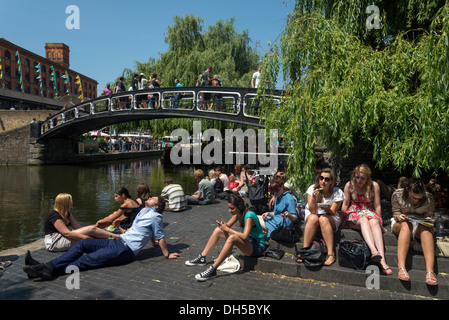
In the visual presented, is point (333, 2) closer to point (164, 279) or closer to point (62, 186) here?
point (164, 279)

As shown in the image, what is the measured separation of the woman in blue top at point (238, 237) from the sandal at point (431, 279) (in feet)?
6.63

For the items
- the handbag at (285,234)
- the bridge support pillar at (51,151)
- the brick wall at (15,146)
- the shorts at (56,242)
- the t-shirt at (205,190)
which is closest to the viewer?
the handbag at (285,234)

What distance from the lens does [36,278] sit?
14.5 ft

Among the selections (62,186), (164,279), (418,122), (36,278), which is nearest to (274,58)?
(418,122)

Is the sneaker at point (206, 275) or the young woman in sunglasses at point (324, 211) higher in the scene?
the young woman in sunglasses at point (324, 211)

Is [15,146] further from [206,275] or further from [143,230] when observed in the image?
[206,275]

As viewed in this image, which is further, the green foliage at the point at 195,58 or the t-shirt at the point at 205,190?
the green foliage at the point at 195,58

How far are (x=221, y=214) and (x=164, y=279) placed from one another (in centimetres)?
423

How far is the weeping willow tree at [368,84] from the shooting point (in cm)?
A: 452

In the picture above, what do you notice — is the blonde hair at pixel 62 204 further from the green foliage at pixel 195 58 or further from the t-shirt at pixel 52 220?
the green foliage at pixel 195 58

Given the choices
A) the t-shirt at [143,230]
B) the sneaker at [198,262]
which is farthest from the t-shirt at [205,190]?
the sneaker at [198,262]

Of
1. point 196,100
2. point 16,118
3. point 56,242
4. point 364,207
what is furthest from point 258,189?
point 16,118

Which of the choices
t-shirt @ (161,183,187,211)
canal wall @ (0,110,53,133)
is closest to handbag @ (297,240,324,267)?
t-shirt @ (161,183,187,211)

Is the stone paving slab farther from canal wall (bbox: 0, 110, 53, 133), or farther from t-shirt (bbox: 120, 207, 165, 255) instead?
canal wall (bbox: 0, 110, 53, 133)
